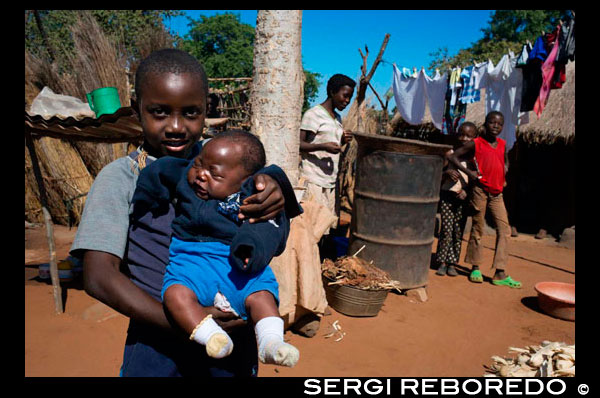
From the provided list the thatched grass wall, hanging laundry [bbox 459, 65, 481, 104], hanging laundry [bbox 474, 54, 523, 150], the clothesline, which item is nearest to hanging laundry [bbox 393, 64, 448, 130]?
the clothesline

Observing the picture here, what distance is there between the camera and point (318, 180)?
531cm

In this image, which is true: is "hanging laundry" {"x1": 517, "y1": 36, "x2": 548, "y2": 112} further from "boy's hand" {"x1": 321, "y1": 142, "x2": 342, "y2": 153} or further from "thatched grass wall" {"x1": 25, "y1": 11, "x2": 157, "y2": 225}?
→ "thatched grass wall" {"x1": 25, "y1": 11, "x2": 157, "y2": 225}

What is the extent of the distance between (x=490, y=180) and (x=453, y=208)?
0.66 metres

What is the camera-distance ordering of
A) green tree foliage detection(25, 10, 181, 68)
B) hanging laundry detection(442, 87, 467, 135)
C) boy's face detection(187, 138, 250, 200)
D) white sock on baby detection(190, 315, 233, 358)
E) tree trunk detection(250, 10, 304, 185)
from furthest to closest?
1. green tree foliage detection(25, 10, 181, 68)
2. hanging laundry detection(442, 87, 467, 135)
3. tree trunk detection(250, 10, 304, 185)
4. boy's face detection(187, 138, 250, 200)
5. white sock on baby detection(190, 315, 233, 358)

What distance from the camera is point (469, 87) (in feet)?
25.0

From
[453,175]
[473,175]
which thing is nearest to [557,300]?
[473,175]

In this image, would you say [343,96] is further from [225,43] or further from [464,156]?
[225,43]

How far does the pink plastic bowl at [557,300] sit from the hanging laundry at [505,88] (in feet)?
9.18

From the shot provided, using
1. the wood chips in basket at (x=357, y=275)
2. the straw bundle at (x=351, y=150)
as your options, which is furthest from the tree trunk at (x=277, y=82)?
the straw bundle at (x=351, y=150)

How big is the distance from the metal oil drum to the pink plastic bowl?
4.77 feet

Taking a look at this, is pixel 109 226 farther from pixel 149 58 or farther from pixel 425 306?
pixel 425 306

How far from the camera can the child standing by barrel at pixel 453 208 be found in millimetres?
5891

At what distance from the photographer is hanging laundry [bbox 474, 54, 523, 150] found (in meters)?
6.98
